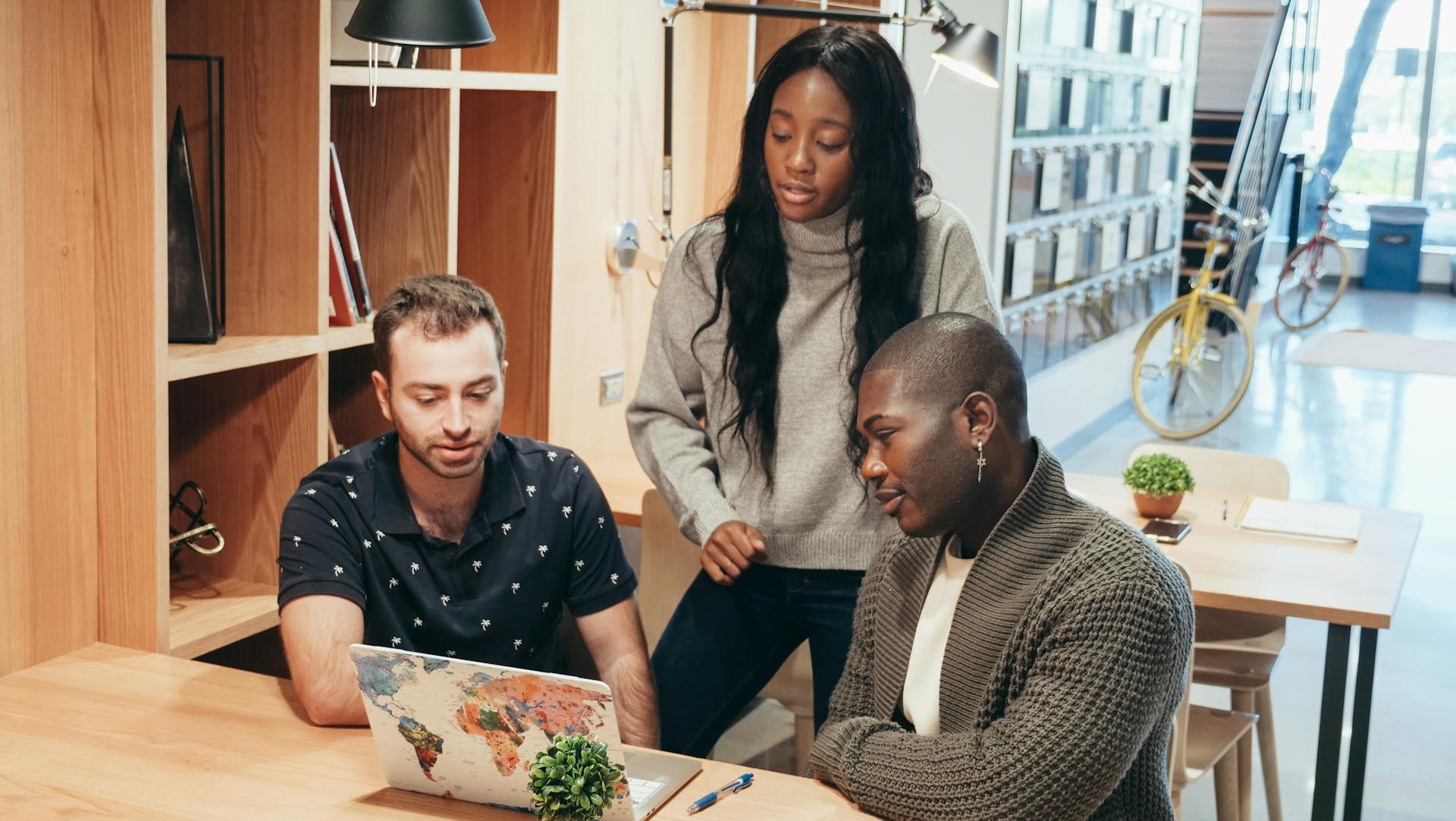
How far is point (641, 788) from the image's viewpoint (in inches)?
63.2

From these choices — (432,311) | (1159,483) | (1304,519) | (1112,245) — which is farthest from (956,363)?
(1112,245)

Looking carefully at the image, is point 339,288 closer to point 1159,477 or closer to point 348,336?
point 348,336

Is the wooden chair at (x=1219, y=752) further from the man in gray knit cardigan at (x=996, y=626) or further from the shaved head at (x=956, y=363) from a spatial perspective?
the shaved head at (x=956, y=363)

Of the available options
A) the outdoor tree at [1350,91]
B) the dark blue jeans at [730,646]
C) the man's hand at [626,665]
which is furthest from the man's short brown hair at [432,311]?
the outdoor tree at [1350,91]

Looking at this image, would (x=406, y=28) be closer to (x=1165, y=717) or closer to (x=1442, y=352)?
(x=1165, y=717)

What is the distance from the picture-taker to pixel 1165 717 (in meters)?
1.52

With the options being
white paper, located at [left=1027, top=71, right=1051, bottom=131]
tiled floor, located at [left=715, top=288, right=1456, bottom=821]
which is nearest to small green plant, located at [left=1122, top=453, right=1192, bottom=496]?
tiled floor, located at [left=715, top=288, right=1456, bottom=821]

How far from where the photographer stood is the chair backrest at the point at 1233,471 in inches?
135

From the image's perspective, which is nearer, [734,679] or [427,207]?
[734,679]

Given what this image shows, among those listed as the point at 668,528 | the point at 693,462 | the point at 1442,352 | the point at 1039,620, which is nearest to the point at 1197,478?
the point at 668,528

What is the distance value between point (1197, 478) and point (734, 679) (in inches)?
67.3

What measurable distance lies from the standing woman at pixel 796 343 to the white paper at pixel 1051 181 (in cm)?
396

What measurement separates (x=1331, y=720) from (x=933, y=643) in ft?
4.04

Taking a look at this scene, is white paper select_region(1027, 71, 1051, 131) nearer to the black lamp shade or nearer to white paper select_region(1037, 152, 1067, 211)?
white paper select_region(1037, 152, 1067, 211)
